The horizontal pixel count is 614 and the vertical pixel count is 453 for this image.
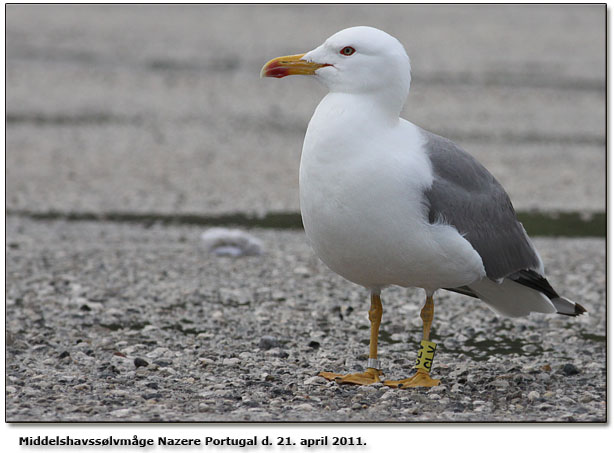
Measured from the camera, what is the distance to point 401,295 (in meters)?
9.52

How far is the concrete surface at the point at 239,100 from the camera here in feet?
46.6

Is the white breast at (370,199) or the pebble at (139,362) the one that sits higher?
the white breast at (370,199)

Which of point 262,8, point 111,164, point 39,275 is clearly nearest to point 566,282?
point 39,275

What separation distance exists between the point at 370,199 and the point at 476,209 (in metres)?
0.94

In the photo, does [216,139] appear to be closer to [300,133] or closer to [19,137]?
[300,133]

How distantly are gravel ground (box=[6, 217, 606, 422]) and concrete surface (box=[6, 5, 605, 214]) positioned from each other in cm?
266

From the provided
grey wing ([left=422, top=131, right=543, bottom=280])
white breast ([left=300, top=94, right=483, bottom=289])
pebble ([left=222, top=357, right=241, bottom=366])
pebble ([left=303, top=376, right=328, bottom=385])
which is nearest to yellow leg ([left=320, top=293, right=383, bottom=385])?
pebble ([left=303, top=376, right=328, bottom=385])

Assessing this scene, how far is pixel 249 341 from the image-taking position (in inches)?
316

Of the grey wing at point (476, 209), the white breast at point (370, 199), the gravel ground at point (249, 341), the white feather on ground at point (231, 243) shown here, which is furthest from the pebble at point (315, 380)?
the white feather on ground at point (231, 243)

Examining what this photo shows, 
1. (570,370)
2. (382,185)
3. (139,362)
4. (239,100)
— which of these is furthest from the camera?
(239,100)

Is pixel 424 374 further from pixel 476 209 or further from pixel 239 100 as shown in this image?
pixel 239 100

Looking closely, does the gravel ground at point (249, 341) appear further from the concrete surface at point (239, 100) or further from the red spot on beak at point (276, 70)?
the concrete surface at point (239, 100)

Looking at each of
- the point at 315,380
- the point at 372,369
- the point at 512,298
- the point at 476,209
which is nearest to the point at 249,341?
the point at 315,380

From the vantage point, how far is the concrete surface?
46.6 ft
